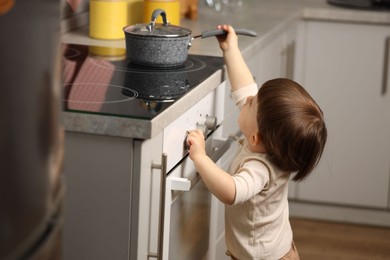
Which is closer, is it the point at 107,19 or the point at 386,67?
the point at 107,19

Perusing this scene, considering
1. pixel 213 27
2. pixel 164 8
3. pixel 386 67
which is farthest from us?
pixel 386 67

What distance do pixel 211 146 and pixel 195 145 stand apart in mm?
363

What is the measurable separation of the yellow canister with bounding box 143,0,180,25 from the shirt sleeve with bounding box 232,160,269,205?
2.71 feet

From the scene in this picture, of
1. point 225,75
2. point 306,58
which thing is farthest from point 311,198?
point 225,75

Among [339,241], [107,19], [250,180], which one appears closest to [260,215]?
[250,180]

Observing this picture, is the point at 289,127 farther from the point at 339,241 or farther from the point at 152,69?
the point at 339,241

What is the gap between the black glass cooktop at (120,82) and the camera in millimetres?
1827

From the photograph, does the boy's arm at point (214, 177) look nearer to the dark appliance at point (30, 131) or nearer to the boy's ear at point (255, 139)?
the boy's ear at point (255, 139)

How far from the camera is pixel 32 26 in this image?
2.97 ft

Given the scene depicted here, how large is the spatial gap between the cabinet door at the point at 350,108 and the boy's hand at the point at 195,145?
73.0 inches

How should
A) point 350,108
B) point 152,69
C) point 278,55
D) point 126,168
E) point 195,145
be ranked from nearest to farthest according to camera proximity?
point 126,168, point 195,145, point 152,69, point 278,55, point 350,108

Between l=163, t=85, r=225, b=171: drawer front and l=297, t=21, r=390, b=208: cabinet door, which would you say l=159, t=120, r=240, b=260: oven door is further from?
l=297, t=21, r=390, b=208: cabinet door

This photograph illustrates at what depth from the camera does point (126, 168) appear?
5.84ft

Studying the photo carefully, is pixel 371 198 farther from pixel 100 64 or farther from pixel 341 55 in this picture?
pixel 100 64
